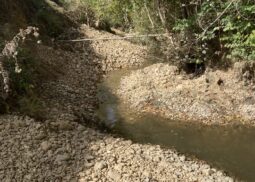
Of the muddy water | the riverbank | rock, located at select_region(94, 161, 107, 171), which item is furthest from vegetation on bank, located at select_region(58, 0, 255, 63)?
rock, located at select_region(94, 161, 107, 171)

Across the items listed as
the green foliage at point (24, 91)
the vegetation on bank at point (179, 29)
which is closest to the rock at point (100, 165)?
the green foliage at point (24, 91)

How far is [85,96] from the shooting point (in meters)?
15.1

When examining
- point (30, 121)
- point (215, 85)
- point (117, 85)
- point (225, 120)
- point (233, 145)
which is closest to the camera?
point (30, 121)

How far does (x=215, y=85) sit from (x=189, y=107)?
4.70 feet

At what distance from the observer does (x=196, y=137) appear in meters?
12.1

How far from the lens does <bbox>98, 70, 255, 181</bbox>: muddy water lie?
1058 cm

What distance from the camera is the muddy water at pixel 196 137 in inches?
416

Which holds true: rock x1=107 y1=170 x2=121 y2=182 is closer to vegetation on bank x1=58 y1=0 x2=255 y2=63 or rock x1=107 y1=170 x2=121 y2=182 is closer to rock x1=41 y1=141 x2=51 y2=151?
rock x1=41 y1=141 x2=51 y2=151

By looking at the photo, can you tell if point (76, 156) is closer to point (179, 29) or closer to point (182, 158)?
point (182, 158)

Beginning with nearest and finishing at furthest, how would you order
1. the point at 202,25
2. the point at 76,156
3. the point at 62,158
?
the point at 62,158, the point at 76,156, the point at 202,25

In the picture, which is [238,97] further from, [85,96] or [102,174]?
[102,174]

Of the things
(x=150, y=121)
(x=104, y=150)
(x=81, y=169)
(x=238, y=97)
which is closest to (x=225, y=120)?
(x=238, y=97)

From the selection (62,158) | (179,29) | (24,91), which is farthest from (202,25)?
(62,158)

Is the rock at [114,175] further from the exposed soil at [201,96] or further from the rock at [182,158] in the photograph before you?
the exposed soil at [201,96]
